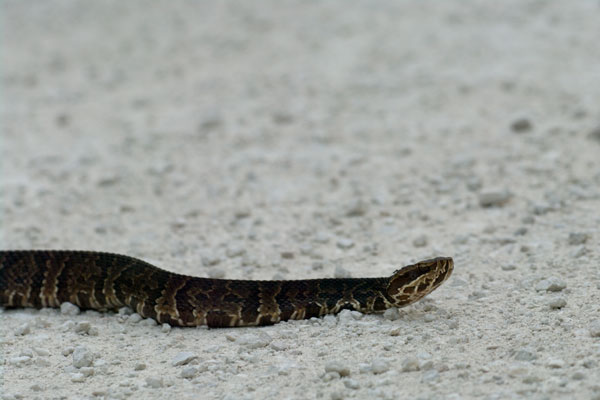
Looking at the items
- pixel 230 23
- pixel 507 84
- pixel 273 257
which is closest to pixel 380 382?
pixel 273 257

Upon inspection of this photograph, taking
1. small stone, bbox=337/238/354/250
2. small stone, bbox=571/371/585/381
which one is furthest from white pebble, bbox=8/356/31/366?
small stone, bbox=571/371/585/381

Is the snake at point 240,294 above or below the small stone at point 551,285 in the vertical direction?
below

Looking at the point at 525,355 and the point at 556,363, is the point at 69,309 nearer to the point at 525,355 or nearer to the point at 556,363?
the point at 525,355

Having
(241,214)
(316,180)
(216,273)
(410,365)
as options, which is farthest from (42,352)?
(316,180)

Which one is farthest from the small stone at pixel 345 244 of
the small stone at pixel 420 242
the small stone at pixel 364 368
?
the small stone at pixel 364 368

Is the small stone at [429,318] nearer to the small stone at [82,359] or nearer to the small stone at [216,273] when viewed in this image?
the small stone at [216,273]

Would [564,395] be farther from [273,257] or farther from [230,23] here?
[230,23]
